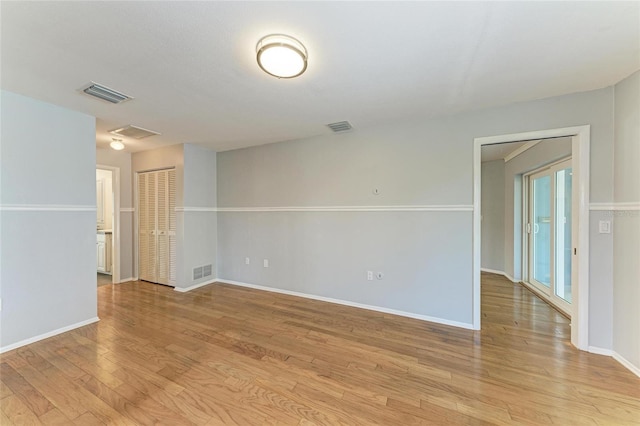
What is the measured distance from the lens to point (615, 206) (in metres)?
2.14

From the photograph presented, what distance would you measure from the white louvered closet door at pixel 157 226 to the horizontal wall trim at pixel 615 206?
548cm

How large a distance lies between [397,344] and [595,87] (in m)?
3.06

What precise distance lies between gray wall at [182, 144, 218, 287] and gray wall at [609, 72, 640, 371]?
5256mm

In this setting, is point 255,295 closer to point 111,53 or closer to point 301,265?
point 301,265

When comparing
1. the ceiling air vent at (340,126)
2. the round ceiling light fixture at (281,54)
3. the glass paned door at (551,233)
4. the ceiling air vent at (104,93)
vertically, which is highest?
the ceiling air vent at (340,126)

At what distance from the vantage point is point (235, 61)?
1803 millimetres

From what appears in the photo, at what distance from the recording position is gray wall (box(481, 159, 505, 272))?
5.05m

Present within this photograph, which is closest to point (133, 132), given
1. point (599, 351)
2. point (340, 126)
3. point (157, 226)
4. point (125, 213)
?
point (157, 226)

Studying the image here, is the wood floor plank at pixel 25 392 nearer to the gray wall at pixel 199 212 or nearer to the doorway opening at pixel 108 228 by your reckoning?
the gray wall at pixel 199 212

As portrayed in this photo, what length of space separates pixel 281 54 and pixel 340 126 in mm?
1692

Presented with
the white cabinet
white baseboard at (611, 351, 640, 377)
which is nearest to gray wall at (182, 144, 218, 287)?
the white cabinet

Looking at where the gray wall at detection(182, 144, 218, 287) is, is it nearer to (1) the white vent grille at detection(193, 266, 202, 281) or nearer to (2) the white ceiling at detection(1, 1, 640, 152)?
(1) the white vent grille at detection(193, 266, 202, 281)

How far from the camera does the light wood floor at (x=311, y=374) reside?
1.56m

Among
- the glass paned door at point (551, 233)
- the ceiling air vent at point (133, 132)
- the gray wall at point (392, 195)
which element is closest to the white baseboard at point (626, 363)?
the gray wall at point (392, 195)
